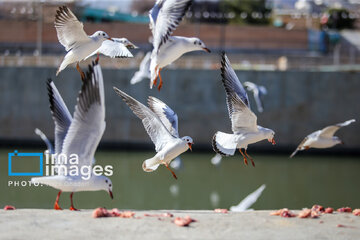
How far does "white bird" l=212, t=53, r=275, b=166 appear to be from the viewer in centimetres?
614

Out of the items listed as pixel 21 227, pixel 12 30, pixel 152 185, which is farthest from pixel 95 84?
pixel 12 30

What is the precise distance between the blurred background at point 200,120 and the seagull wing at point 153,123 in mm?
4938

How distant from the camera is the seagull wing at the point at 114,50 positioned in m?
6.59

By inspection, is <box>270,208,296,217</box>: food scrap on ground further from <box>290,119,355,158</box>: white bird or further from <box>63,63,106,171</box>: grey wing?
<box>63,63,106,171</box>: grey wing

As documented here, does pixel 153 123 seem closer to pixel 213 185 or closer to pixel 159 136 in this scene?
pixel 159 136

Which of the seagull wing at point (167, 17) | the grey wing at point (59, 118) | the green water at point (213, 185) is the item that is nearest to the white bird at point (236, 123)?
the seagull wing at point (167, 17)

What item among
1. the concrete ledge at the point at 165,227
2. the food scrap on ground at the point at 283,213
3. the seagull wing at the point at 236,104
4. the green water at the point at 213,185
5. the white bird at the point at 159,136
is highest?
the seagull wing at the point at 236,104

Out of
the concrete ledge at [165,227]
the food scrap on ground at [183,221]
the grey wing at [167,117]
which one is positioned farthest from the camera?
the grey wing at [167,117]

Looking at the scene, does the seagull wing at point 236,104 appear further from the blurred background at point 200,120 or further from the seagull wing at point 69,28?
the blurred background at point 200,120

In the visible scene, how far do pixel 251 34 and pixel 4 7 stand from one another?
582 inches

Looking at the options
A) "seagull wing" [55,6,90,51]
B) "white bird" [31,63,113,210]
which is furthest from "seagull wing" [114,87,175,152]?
"white bird" [31,63,113,210]

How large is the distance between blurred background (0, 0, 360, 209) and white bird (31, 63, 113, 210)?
18.7 ft

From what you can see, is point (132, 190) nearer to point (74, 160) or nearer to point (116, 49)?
point (116, 49)

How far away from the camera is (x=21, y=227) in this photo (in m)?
5.55
